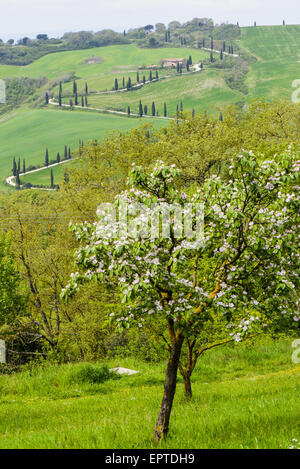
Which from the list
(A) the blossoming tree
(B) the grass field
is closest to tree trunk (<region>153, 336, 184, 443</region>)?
(A) the blossoming tree

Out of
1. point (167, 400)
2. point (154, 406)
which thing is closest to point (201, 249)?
point (167, 400)

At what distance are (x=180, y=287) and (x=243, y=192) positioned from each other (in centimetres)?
225

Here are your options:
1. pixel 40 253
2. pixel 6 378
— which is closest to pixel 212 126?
pixel 40 253

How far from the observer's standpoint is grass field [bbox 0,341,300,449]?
31.9 ft

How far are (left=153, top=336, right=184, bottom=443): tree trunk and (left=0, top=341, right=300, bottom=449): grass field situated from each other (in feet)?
0.75

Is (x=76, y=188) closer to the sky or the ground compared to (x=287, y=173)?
closer to the ground

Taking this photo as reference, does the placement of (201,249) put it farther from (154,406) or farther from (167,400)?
(154,406)

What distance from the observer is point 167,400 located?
9.80m

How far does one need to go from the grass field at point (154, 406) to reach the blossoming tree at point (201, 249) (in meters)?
1.23

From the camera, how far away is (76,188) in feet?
194

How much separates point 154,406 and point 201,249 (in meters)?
7.88
